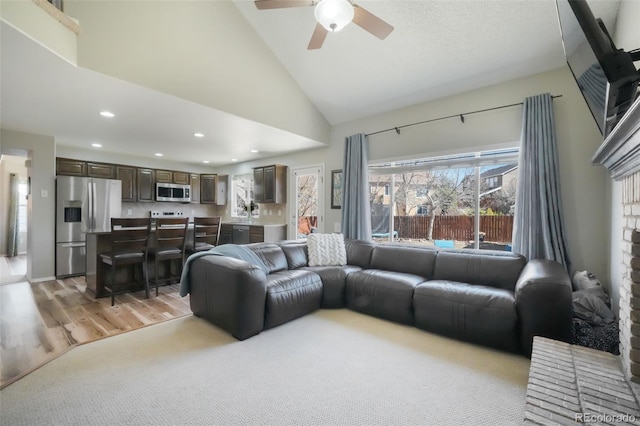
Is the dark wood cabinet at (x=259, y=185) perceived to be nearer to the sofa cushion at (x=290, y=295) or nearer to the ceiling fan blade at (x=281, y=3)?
the sofa cushion at (x=290, y=295)

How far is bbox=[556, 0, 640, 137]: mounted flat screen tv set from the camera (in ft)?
4.09

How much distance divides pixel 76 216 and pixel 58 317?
2.59 meters

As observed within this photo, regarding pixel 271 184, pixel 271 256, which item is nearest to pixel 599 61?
pixel 271 256

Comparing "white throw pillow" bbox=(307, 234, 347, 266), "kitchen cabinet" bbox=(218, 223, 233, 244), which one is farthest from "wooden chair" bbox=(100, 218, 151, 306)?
"kitchen cabinet" bbox=(218, 223, 233, 244)

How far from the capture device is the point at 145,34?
2855 millimetres

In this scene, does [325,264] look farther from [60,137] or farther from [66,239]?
[60,137]

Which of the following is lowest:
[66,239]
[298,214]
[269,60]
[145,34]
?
[66,239]

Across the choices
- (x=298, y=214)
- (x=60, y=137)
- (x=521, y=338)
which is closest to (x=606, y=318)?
(x=521, y=338)

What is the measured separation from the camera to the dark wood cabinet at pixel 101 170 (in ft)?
17.9

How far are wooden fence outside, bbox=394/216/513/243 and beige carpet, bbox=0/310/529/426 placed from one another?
5.48ft

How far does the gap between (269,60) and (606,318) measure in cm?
472

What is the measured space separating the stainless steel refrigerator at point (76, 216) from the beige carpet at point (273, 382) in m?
3.31

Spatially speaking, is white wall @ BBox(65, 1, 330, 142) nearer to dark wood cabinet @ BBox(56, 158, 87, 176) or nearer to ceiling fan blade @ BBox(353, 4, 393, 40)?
ceiling fan blade @ BBox(353, 4, 393, 40)

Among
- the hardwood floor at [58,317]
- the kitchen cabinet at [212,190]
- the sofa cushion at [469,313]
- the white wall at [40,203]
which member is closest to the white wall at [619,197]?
the sofa cushion at [469,313]
